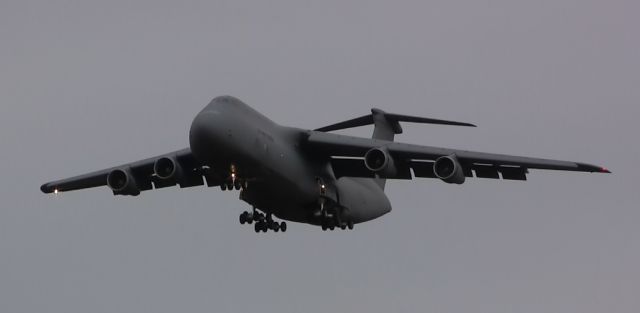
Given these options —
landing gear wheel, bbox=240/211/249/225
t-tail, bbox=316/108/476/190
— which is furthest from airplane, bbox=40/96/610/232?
t-tail, bbox=316/108/476/190

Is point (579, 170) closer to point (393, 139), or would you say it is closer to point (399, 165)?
point (399, 165)

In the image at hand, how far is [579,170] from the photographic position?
1314 inches

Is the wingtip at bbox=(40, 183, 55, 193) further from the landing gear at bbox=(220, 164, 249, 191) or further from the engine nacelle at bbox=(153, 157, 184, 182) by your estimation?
the landing gear at bbox=(220, 164, 249, 191)

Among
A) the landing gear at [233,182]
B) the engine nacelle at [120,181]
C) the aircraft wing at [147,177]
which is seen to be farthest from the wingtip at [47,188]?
the landing gear at [233,182]

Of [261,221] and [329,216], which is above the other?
[329,216]

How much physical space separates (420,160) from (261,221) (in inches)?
156

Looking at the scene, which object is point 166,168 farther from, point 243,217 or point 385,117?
point 385,117

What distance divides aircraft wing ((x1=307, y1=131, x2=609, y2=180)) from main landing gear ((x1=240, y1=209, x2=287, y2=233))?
1890 millimetres

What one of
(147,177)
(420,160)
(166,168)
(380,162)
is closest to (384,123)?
(420,160)

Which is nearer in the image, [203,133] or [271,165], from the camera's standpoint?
[203,133]

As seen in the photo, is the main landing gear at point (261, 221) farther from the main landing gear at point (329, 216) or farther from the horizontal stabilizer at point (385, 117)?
the horizontal stabilizer at point (385, 117)

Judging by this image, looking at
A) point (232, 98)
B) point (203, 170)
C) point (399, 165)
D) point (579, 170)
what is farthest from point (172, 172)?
point (579, 170)

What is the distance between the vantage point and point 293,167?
32844mm

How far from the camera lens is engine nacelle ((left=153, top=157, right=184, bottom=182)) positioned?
33688 millimetres
